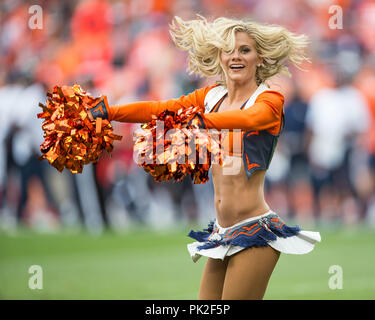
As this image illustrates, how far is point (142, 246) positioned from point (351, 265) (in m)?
2.53

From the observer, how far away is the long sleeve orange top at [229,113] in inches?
124

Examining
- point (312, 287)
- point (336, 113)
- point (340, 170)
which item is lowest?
point (312, 287)

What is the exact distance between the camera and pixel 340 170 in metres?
10.5

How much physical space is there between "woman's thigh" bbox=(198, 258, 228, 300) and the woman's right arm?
0.74 meters

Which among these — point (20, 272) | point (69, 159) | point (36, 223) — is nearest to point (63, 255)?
point (20, 272)

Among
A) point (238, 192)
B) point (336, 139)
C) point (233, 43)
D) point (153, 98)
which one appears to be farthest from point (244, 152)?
point (336, 139)

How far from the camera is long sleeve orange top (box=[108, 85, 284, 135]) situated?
10.4 feet

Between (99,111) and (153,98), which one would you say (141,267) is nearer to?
(153,98)

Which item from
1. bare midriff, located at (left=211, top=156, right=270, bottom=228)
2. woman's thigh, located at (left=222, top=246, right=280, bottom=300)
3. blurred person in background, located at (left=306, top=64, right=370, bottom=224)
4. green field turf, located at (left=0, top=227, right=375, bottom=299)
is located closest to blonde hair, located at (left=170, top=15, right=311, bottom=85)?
bare midriff, located at (left=211, top=156, right=270, bottom=228)

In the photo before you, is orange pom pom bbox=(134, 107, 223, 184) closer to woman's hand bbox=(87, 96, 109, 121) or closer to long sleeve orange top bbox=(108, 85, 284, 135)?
long sleeve orange top bbox=(108, 85, 284, 135)

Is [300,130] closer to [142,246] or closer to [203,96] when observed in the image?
[142,246]

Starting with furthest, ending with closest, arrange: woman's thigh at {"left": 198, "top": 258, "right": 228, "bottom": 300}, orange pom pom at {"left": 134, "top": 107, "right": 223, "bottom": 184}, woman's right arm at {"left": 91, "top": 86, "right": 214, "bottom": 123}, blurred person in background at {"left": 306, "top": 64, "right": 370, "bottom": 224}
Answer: blurred person in background at {"left": 306, "top": 64, "right": 370, "bottom": 224} → woman's thigh at {"left": 198, "top": 258, "right": 228, "bottom": 300} → woman's right arm at {"left": 91, "top": 86, "right": 214, "bottom": 123} → orange pom pom at {"left": 134, "top": 107, "right": 223, "bottom": 184}

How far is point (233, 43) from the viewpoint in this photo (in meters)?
3.46

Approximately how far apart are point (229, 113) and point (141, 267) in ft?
16.6
